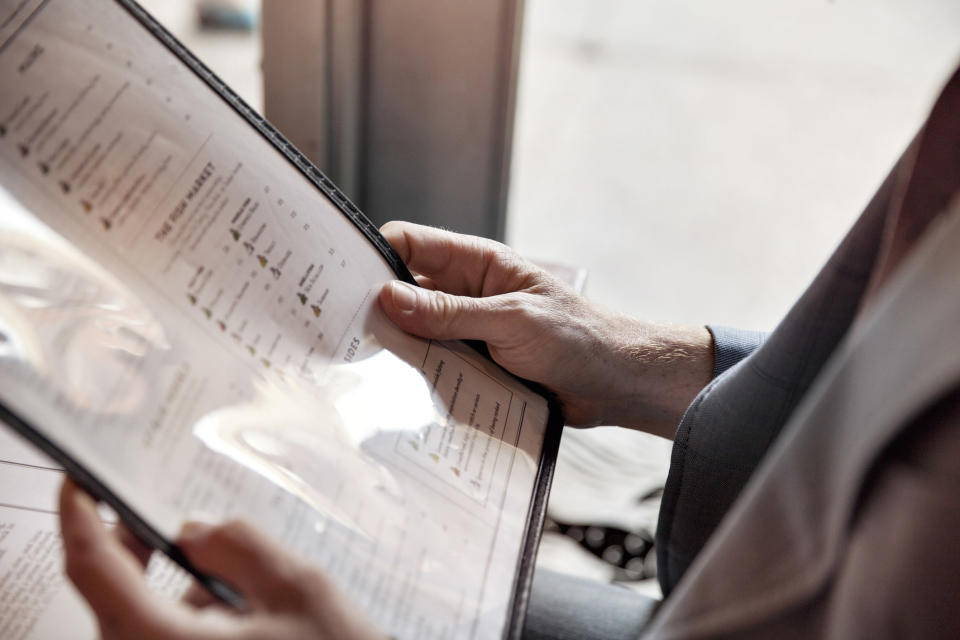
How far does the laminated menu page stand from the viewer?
472 millimetres

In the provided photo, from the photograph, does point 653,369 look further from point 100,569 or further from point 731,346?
point 100,569

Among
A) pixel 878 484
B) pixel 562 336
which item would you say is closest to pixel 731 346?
pixel 562 336

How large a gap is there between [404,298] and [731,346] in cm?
39

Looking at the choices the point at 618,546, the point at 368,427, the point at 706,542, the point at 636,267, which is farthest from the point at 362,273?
the point at 636,267

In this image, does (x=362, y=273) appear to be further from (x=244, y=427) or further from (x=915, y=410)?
(x=915, y=410)

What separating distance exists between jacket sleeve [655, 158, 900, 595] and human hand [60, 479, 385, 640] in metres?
0.35

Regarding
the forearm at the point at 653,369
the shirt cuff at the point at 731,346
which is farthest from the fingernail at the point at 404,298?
the shirt cuff at the point at 731,346

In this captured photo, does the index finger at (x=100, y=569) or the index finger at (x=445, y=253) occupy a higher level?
the index finger at (x=445, y=253)

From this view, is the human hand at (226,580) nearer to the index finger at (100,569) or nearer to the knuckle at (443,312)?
the index finger at (100,569)

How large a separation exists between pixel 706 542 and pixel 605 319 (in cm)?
25

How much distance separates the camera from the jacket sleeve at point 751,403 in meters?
0.56

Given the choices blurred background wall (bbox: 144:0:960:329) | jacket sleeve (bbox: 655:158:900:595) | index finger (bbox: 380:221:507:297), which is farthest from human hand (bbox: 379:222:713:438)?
blurred background wall (bbox: 144:0:960:329)

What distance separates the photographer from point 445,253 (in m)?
0.82

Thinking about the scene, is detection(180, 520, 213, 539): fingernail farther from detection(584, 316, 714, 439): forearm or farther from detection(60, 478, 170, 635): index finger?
detection(584, 316, 714, 439): forearm
